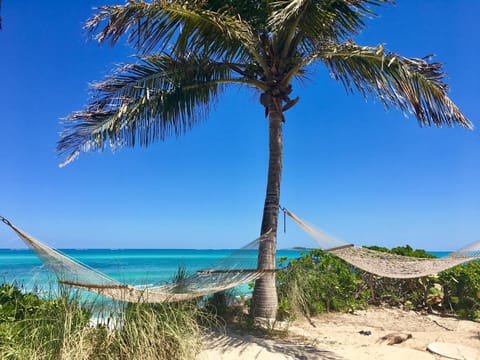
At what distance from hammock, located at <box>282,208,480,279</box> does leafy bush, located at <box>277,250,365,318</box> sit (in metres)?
0.81

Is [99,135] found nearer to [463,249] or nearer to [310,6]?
[310,6]

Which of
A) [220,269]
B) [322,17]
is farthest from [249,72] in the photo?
[220,269]

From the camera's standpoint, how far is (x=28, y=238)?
254 cm

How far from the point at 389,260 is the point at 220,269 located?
1.67 meters

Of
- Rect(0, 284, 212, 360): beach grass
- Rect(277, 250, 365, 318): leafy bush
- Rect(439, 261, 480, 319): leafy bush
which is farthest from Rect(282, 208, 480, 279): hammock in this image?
Rect(0, 284, 212, 360): beach grass

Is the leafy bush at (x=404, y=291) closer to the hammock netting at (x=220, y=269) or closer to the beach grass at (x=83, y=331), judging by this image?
the hammock netting at (x=220, y=269)

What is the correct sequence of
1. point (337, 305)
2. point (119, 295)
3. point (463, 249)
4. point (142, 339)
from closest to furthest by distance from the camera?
point (142, 339)
point (119, 295)
point (463, 249)
point (337, 305)

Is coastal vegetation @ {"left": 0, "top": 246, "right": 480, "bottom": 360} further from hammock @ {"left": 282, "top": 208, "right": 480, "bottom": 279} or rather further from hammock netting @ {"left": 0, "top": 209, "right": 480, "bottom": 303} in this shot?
hammock @ {"left": 282, "top": 208, "right": 480, "bottom": 279}

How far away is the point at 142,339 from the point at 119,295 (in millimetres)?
340

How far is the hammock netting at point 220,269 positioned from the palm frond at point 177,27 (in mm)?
1712

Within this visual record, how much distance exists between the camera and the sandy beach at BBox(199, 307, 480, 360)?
9.98 feet

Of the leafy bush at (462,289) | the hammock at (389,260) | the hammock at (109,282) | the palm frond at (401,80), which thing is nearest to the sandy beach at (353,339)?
the leafy bush at (462,289)

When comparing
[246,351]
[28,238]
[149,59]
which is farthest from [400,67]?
[28,238]

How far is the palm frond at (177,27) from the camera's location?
3.18 m
